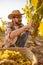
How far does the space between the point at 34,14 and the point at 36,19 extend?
3 centimetres

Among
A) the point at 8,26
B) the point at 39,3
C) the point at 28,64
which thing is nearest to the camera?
the point at 39,3

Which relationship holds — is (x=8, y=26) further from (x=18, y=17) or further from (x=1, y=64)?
(x=1, y=64)

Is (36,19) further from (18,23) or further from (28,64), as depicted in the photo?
(18,23)

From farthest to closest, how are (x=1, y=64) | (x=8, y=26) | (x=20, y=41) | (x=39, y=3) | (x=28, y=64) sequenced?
(x=20, y=41), (x=8, y=26), (x=28, y=64), (x=1, y=64), (x=39, y=3)

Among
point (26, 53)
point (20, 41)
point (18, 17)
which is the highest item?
point (18, 17)

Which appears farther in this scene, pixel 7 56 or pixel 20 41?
pixel 20 41

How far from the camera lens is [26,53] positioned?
6.58 ft

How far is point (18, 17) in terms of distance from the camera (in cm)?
306

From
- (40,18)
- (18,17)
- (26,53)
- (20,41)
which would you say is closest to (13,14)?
(18,17)

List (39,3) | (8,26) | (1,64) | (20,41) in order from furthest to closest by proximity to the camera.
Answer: (20,41) → (8,26) → (1,64) → (39,3)

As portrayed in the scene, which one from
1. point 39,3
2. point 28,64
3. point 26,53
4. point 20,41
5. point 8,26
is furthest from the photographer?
point 20,41

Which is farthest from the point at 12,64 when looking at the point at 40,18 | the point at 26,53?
the point at 40,18

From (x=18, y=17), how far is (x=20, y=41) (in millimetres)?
463

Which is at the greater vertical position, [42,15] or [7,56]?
[42,15]
